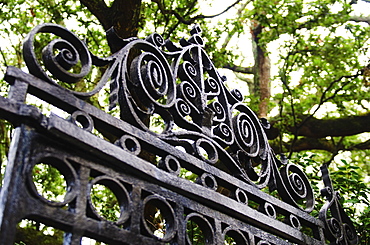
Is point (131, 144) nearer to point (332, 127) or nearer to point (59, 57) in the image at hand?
point (59, 57)

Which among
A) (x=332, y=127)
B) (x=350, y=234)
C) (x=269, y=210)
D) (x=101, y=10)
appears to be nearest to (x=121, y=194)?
(x=269, y=210)

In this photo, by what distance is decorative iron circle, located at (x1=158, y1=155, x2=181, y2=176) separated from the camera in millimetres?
1712

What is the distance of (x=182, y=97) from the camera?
2043 millimetres

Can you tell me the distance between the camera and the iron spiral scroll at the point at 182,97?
62.2 inches

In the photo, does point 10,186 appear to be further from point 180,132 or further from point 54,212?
point 180,132

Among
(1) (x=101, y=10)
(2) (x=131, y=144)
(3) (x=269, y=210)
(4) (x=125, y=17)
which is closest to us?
(2) (x=131, y=144)

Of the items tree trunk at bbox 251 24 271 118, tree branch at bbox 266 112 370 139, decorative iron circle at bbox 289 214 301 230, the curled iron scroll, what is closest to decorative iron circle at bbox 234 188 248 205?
decorative iron circle at bbox 289 214 301 230

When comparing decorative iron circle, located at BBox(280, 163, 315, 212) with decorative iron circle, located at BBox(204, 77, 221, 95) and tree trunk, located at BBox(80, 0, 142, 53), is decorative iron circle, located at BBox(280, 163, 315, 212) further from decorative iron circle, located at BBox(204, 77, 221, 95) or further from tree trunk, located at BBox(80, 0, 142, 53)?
tree trunk, located at BBox(80, 0, 142, 53)

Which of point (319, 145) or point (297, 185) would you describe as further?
point (319, 145)

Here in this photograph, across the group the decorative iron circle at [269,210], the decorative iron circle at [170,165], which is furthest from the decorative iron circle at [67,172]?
the decorative iron circle at [269,210]

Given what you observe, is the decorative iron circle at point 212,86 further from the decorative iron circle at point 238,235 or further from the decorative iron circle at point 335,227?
the decorative iron circle at point 335,227

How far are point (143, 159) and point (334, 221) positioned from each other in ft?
4.46

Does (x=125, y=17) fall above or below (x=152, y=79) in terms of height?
above

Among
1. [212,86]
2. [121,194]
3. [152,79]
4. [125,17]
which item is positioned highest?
[125,17]
